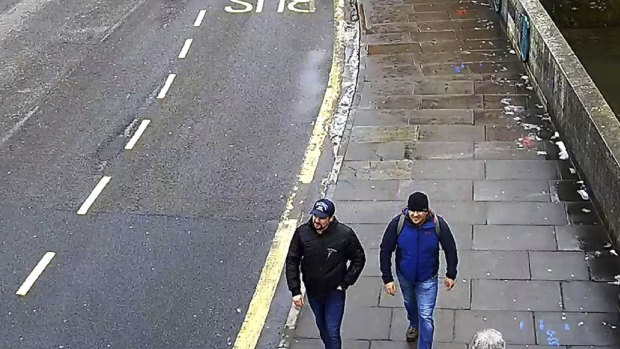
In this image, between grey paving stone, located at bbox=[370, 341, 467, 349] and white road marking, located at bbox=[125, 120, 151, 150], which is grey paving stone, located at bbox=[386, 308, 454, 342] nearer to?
grey paving stone, located at bbox=[370, 341, 467, 349]

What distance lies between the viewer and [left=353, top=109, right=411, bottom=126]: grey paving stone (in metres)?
12.1

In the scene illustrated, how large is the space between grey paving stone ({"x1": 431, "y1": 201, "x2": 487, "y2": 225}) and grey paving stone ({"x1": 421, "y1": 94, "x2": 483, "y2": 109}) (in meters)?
3.05

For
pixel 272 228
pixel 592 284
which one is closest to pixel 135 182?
pixel 272 228

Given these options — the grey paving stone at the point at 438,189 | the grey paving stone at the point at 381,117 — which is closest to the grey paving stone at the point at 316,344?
Result: the grey paving stone at the point at 438,189

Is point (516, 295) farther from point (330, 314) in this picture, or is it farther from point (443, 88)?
point (443, 88)

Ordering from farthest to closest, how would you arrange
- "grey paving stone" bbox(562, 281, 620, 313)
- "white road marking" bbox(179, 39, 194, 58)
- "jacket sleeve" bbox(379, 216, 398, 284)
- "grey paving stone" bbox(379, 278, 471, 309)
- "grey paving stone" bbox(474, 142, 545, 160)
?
"white road marking" bbox(179, 39, 194, 58) → "grey paving stone" bbox(474, 142, 545, 160) → "grey paving stone" bbox(379, 278, 471, 309) → "grey paving stone" bbox(562, 281, 620, 313) → "jacket sleeve" bbox(379, 216, 398, 284)

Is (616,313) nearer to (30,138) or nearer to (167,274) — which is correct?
(167,274)

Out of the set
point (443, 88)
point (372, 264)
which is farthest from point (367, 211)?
point (443, 88)

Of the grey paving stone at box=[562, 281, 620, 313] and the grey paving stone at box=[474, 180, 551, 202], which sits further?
the grey paving stone at box=[474, 180, 551, 202]

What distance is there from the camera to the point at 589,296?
310 inches

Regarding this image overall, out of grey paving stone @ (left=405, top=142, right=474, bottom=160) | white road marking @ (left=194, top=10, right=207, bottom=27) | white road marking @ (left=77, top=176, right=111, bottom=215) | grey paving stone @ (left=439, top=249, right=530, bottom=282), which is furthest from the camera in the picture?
white road marking @ (left=194, top=10, right=207, bottom=27)

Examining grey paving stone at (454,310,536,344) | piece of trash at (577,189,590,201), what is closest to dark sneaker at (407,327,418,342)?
grey paving stone at (454,310,536,344)

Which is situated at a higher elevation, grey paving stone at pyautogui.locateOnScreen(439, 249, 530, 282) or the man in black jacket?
the man in black jacket

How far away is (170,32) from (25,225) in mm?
8330
